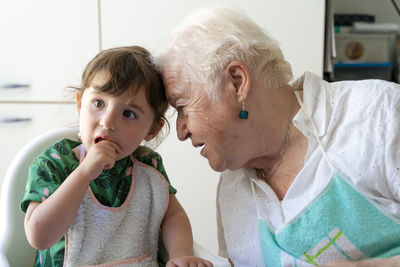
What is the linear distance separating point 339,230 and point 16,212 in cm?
66

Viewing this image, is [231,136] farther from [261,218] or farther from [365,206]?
[365,206]

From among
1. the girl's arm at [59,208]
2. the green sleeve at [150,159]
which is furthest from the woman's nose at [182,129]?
the girl's arm at [59,208]

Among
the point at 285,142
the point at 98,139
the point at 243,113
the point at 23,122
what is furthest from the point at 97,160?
the point at 23,122

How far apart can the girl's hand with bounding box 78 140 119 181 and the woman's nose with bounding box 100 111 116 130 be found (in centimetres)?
4

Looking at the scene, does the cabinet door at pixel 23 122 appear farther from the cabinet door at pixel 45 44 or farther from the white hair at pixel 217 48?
the white hair at pixel 217 48

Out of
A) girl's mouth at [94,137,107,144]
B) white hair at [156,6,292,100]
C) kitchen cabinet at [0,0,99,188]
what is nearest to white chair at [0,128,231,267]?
girl's mouth at [94,137,107,144]

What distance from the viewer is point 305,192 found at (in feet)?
3.25

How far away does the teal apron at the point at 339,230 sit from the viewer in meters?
0.92

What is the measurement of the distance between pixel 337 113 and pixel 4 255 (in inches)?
28.1

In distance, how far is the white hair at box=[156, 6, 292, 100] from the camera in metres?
1.01

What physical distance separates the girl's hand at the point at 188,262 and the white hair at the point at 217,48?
1.09 feet

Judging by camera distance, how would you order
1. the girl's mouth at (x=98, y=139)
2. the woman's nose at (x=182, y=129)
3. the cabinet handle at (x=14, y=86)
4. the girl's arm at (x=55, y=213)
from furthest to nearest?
the cabinet handle at (x=14, y=86), the woman's nose at (x=182, y=129), the girl's mouth at (x=98, y=139), the girl's arm at (x=55, y=213)

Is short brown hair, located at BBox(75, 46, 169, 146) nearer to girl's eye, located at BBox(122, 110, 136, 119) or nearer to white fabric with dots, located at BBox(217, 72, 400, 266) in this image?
girl's eye, located at BBox(122, 110, 136, 119)

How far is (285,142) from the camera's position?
42.7 inches
